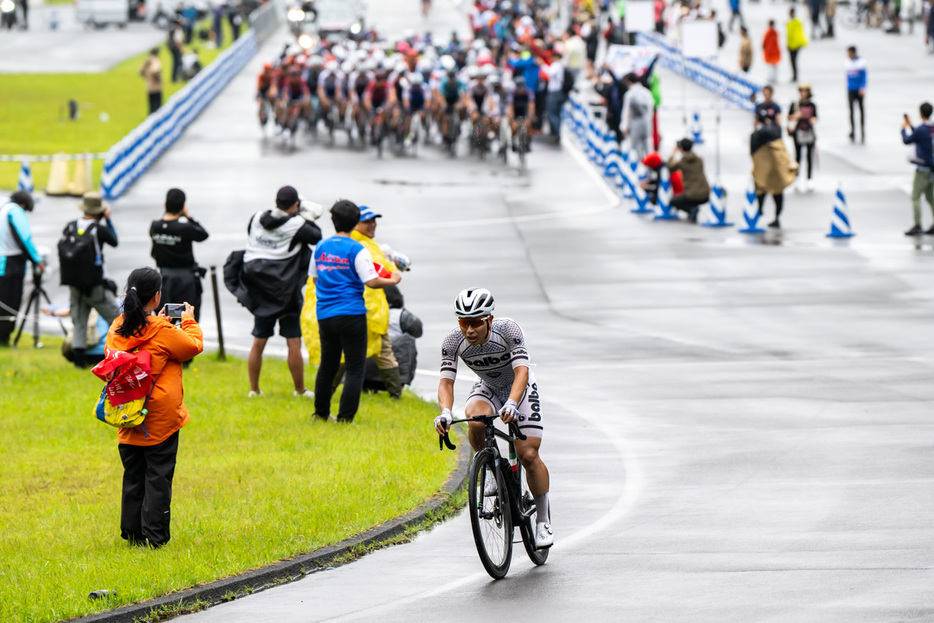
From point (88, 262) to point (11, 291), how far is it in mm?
2745

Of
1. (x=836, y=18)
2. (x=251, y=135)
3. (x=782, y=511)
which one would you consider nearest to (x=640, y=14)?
(x=251, y=135)

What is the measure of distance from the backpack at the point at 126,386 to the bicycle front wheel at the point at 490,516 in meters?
2.13

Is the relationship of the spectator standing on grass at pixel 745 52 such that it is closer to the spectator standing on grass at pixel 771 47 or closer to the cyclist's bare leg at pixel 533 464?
the spectator standing on grass at pixel 771 47

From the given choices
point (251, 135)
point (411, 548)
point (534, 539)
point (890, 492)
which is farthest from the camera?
point (251, 135)

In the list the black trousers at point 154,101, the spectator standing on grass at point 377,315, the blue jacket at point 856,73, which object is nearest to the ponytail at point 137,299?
the spectator standing on grass at point 377,315

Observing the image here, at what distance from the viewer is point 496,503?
29.5 feet

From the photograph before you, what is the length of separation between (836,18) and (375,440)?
5766 cm

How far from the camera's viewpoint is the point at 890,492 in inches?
424

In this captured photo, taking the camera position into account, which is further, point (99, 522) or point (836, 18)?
point (836, 18)

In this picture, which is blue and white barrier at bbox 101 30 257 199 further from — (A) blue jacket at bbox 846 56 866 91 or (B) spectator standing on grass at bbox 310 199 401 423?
(B) spectator standing on grass at bbox 310 199 401 423

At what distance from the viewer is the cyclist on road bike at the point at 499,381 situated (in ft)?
29.7

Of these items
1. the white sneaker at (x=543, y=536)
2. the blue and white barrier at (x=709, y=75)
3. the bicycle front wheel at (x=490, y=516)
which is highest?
the bicycle front wheel at (x=490, y=516)

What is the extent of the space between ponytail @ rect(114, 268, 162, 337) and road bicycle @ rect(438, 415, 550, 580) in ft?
6.62

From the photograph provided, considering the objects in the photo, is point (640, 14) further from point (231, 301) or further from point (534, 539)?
point (534, 539)
